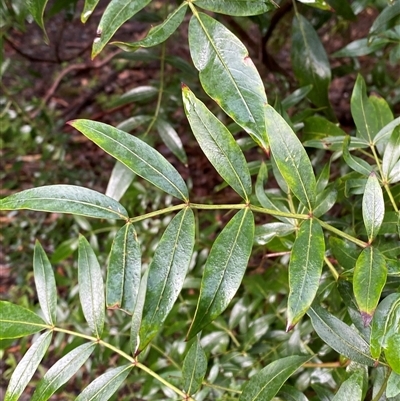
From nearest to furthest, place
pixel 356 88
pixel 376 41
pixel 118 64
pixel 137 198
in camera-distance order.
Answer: pixel 356 88
pixel 376 41
pixel 137 198
pixel 118 64

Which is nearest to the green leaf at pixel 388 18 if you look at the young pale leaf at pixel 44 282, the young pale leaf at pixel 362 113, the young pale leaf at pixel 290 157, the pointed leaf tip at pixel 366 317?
the young pale leaf at pixel 362 113

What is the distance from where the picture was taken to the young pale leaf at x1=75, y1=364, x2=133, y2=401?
527 mm

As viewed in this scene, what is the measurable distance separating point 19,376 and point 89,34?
267 cm

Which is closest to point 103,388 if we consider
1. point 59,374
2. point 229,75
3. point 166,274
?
point 59,374

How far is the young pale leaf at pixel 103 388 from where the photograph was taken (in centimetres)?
53

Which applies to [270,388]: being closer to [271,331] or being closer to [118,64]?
[271,331]

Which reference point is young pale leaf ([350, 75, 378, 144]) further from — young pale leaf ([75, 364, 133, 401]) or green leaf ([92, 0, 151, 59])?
young pale leaf ([75, 364, 133, 401])

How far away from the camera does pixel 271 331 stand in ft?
3.01

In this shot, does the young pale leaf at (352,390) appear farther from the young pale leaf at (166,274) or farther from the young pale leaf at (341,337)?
the young pale leaf at (166,274)

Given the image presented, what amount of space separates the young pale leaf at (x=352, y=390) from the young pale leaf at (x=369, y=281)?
0.10 meters

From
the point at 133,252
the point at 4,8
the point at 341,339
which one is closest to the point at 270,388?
the point at 341,339

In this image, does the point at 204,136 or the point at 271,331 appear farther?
the point at 271,331

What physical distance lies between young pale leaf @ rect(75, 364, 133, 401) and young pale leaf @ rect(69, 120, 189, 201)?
22cm

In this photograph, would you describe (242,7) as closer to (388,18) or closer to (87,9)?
(87,9)
